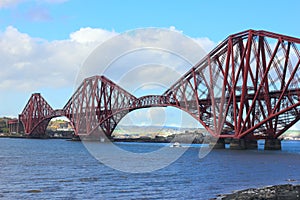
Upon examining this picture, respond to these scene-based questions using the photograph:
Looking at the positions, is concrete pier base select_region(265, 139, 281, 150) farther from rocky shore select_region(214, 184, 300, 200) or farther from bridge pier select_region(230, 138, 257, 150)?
rocky shore select_region(214, 184, 300, 200)

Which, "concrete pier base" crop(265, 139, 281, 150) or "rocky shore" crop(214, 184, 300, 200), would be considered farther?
"concrete pier base" crop(265, 139, 281, 150)

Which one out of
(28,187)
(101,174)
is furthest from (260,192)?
(101,174)

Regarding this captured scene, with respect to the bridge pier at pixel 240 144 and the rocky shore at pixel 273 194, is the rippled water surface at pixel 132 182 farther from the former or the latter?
the bridge pier at pixel 240 144

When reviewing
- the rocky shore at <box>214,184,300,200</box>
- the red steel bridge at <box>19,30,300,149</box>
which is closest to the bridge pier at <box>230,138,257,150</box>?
the red steel bridge at <box>19,30,300,149</box>

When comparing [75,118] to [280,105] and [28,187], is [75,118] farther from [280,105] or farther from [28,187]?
[28,187]

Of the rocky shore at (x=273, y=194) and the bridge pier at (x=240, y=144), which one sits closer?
the rocky shore at (x=273, y=194)

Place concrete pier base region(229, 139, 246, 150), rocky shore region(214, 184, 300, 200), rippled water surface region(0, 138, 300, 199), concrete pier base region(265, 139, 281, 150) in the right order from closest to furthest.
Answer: rocky shore region(214, 184, 300, 200)
rippled water surface region(0, 138, 300, 199)
concrete pier base region(229, 139, 246, 150)
concrete pier base region(265, 139, 281, 150)

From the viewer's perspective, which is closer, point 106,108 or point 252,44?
point 252,44

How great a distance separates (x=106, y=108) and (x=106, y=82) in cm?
1226

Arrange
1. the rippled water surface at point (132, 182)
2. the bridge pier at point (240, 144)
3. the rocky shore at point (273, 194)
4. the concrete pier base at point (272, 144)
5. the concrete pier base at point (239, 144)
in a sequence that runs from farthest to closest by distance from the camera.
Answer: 1. the concrete pier base at point (272, 144)
2. the bridge pier at point (240, 144)
3. the concrete pier base at point (239, 144)
4. the rippled water surface at point (132, 182)
5. the rocky shore at point (273, 194)

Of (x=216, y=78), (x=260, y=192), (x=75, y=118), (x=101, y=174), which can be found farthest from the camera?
(x=75, y=118)

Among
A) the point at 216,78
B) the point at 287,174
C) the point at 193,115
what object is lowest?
the point at 287,174

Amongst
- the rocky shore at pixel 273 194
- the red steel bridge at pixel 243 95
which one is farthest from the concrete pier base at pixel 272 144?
the rocky shore at pixel 273 194

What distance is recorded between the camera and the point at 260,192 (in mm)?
32875
